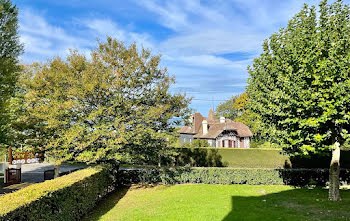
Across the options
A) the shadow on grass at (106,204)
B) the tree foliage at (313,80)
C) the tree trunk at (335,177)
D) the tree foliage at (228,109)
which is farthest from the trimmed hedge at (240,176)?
the tree foliage at (228,109)

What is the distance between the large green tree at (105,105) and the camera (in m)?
12.0

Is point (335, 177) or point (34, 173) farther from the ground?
point (335, 177)

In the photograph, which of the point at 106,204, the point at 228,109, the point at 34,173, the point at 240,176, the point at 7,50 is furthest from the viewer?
the point at 228,109

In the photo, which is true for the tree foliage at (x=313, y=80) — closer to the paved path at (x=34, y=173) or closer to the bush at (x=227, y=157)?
the bush at (x=227, y=157)

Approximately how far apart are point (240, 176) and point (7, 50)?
15468mm

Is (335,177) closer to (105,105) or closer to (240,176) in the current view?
(240,176)

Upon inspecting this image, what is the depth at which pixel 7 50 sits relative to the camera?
12.6 metres

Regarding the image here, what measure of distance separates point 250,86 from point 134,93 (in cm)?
736

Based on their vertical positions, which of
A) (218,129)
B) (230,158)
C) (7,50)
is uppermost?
(7,50)

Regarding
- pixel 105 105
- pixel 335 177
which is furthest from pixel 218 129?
pixel 105 105

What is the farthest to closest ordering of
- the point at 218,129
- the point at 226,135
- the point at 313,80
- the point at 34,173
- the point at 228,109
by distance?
1. the point at 228,109
2. the point at 218,129
3. the point at 226,135
4. the point at 34,173
5. the point at 313,80

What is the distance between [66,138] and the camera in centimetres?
1212

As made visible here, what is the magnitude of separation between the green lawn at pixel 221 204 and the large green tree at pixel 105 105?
93.4 inches

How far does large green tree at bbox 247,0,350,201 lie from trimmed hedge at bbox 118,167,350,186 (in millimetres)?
4205
